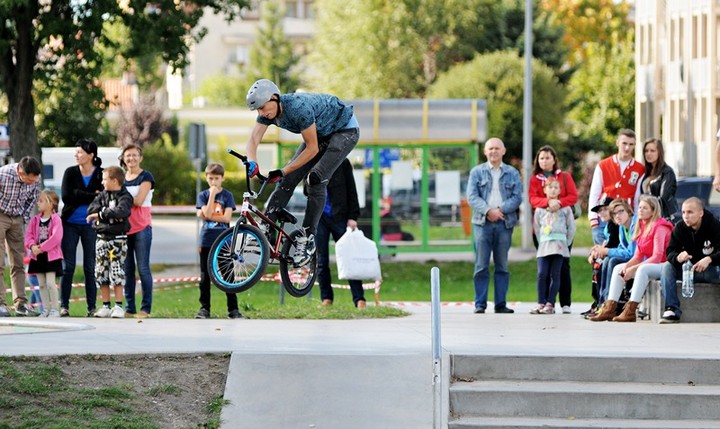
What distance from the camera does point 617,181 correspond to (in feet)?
51.2

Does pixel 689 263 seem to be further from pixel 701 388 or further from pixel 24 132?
pixel 24 132

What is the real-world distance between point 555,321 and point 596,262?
52.3 inches

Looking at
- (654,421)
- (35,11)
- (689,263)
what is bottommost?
(654,421)

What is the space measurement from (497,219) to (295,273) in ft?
11.0

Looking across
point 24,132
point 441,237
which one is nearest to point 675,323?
point 441,237

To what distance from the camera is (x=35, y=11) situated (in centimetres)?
2633

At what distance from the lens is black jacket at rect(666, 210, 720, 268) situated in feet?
45.3

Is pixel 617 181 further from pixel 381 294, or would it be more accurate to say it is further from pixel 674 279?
pixel 381 294

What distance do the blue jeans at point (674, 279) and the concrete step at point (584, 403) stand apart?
10.5ft

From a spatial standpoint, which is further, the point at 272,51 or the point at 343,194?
the point at 272,51

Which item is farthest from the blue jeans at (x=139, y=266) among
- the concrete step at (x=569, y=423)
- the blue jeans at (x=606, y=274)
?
the concrete step at (x=569, y=423)

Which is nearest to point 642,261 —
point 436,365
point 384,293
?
point 436,365

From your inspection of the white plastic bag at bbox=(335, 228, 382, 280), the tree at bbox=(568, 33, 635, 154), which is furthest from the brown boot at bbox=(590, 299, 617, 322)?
the tree at bbox=(568, 33, 635, 154)

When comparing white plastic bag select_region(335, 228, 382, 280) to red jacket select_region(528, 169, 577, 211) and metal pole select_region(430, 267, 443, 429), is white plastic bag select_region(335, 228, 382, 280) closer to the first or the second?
red jacket select_region(528, 169, 577, 211)
